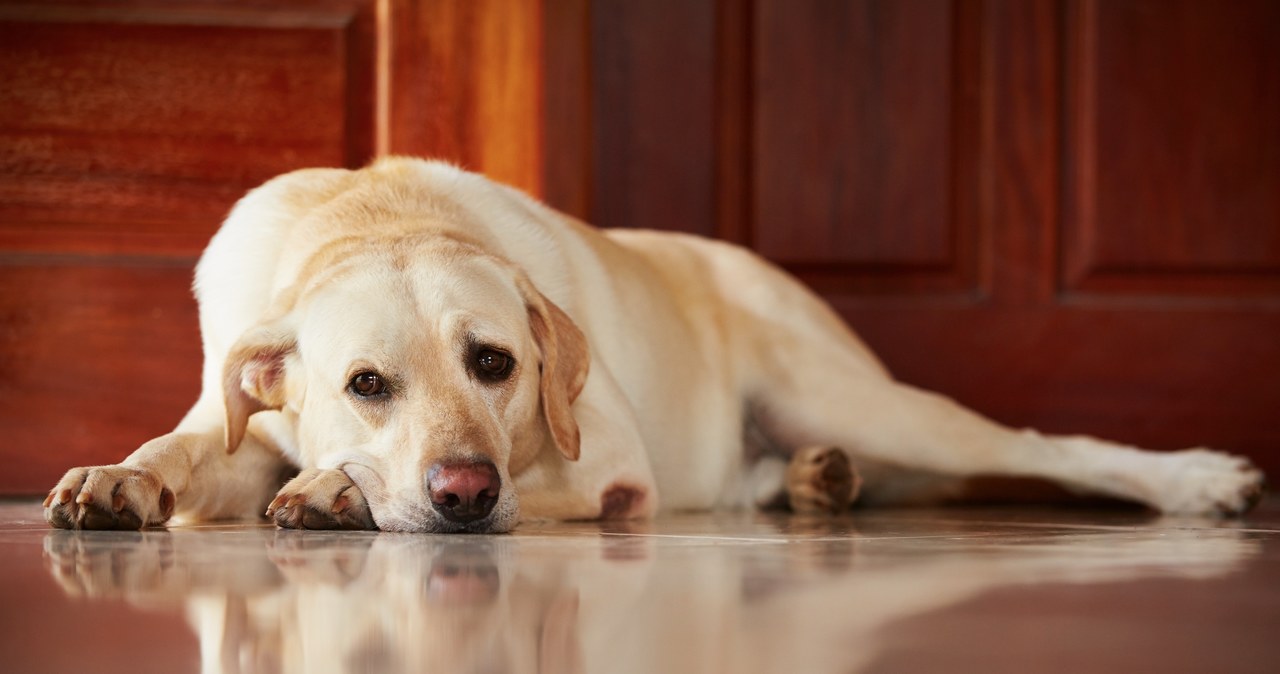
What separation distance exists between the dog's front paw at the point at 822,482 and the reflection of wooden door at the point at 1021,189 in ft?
3.48

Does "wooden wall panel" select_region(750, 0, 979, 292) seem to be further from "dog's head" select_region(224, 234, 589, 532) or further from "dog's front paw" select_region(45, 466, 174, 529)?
"dog's front paw" select_region(45, 466, 174, 529)

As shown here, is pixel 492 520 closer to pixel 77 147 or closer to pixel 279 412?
pixel 279 412

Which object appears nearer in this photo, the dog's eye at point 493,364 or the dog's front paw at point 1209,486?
the dog's eye at point 493,364

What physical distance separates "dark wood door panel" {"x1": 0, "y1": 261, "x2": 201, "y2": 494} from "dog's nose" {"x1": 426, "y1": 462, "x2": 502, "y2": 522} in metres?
1.95

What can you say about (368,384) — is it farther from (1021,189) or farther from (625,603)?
(1021,189)

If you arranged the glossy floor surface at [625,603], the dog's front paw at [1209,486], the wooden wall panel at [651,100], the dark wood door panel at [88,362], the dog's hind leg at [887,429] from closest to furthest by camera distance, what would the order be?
1. the glossy floor surface at [625,603]
2. the dog's front paw at [1209,486]
3. the dog's hind leg at [887,429]
4. the dark wood door panel at [88,362]
5. the wooden wall panel at [651,100]

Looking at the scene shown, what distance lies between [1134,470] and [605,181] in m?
1.73

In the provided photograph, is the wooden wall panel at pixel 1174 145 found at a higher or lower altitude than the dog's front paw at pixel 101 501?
higher

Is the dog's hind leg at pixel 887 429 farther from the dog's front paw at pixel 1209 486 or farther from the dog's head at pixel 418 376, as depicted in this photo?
the dog's head at pixel 418 376

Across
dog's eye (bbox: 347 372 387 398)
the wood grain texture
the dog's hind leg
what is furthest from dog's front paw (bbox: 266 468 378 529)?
the wood grain texture

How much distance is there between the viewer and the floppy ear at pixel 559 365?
251cm

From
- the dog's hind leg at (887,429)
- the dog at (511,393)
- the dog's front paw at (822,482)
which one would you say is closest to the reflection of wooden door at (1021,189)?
the dog at (511,393)

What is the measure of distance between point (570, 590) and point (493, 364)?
3.14 feet

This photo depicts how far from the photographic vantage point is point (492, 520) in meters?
2.20
